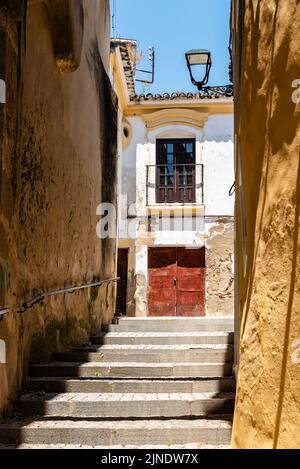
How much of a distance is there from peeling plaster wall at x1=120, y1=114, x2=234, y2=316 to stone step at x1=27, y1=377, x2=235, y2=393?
10.1 m

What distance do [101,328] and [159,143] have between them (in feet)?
28.6

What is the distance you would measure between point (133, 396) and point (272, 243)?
248 centimetres

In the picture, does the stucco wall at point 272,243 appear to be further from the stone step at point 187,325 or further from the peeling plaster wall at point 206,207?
the peeling plaster wall at point 206,207

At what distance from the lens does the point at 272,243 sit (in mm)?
3461

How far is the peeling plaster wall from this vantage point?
1559cm

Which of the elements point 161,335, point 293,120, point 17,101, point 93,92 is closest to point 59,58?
point 17,101

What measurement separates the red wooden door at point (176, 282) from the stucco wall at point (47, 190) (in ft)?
20.0

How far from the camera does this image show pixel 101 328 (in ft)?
29.0

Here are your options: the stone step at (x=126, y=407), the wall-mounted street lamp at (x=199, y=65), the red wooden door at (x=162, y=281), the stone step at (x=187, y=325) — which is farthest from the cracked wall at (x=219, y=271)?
the stone step at (x=126, y=407)

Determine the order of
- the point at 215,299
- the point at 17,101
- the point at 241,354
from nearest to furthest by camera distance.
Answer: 1. the point at 241,354
2. the point at 17,101
3. the point at 215,299

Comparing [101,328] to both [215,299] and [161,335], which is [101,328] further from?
[215,299]

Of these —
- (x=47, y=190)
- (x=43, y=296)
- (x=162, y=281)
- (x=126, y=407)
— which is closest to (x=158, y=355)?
(x=126, y=407)

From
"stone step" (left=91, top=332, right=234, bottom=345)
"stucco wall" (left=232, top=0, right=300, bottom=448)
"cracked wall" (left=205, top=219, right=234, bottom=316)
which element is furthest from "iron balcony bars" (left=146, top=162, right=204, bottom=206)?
"stucco wall" (left=232, top=0, right=300, bottom=448)

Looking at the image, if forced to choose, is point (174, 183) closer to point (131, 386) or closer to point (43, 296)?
point (43, 296)
